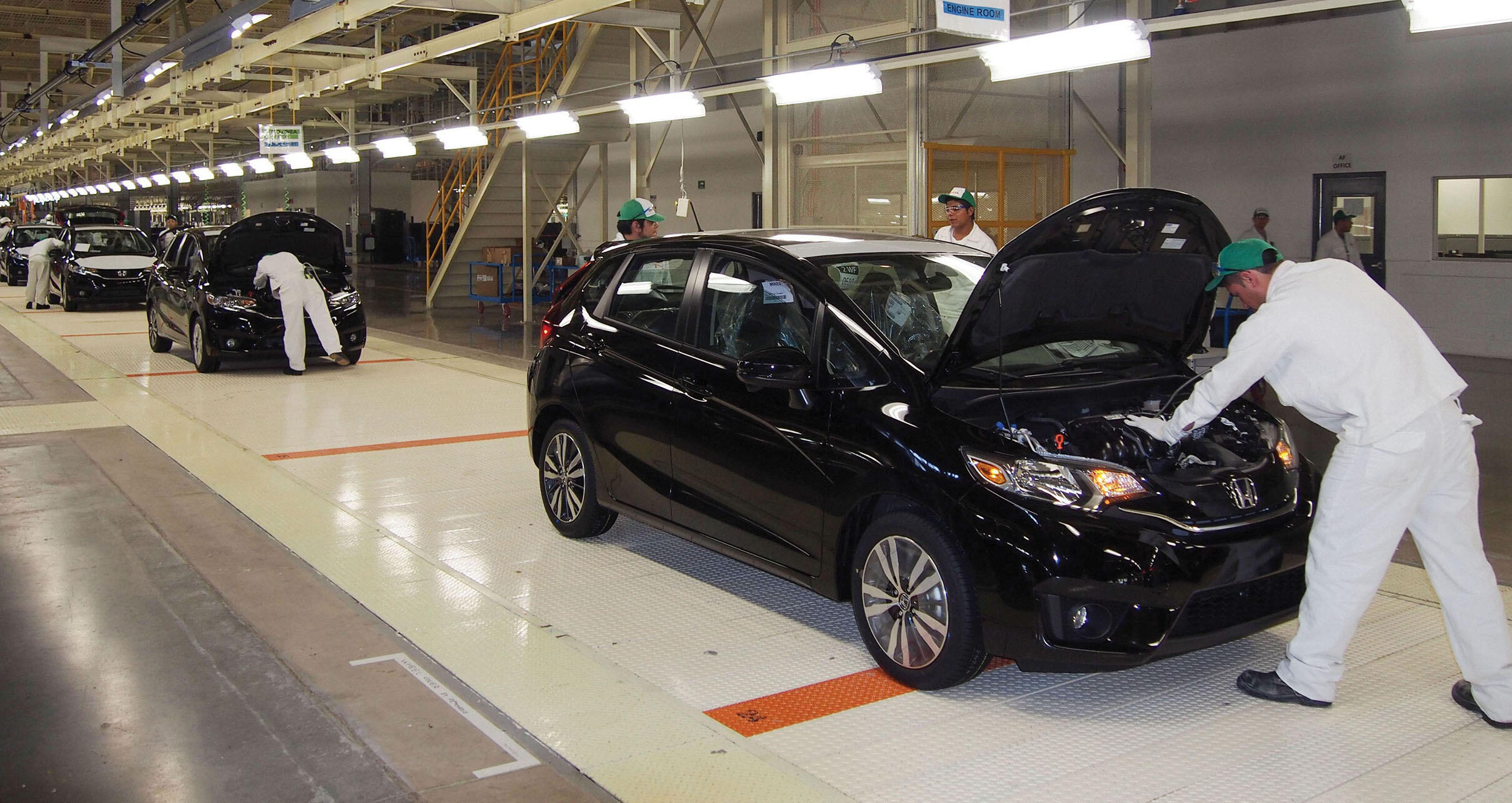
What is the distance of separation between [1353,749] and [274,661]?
3629 millimetres

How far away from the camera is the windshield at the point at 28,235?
93.9 ft

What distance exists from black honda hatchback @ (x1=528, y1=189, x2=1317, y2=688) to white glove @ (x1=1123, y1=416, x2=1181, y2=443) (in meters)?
0.07

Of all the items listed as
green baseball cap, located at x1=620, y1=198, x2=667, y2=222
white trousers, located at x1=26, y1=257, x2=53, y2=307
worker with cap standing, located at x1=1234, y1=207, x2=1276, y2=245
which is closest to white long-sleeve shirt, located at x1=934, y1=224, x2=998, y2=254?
green baseball cap, located at x1=620, y1=198, x2=667, y2=222

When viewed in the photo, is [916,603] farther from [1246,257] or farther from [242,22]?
[242,22]

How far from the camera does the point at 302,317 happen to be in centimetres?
1227

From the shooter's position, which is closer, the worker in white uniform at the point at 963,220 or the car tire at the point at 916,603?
the car tire at the point at 916,603

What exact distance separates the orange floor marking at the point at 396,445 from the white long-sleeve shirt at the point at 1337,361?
5.73 metres

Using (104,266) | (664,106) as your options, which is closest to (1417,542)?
(664,106)

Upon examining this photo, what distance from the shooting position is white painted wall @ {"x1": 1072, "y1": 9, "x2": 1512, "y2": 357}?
13.6 m

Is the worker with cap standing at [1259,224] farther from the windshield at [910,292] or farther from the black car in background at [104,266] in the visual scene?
the black car in background at [104,266]

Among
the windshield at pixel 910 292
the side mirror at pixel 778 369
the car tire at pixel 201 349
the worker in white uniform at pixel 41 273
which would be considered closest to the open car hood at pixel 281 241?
the car tire at pixel 201 349

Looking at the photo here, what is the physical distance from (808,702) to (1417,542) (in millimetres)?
2004

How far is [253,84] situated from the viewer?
3031 cm

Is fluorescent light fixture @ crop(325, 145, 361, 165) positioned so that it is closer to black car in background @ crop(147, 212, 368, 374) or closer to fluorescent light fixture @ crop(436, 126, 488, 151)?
fluorescent light fixture @ crop(436, 126, 488, 151)
